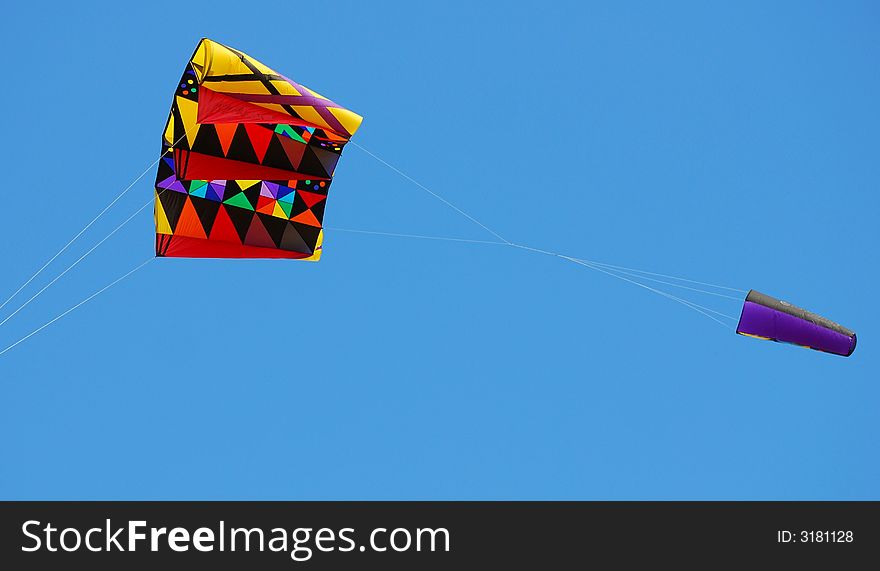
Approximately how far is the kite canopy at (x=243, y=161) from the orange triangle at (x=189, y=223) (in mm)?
19

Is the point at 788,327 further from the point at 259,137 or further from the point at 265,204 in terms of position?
the point at 259,137

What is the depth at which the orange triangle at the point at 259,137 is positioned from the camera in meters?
23.0

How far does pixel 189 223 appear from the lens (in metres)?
23.9

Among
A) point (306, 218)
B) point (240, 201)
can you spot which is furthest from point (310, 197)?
point (240, 201)

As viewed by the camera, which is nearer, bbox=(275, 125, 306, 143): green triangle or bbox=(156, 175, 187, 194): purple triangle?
bbox=(275, 125, 306, 143): green triangle

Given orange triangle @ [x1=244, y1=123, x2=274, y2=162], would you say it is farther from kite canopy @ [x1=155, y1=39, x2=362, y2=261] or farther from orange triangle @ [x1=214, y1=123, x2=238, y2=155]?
orange triangle @ [x1=214, y1=123, x2=238, y2=155]

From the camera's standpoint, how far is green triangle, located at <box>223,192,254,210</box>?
79.2ft

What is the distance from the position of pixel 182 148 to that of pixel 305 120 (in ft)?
7.67

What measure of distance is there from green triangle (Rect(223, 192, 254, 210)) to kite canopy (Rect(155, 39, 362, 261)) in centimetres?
2

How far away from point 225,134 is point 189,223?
210 centimetres

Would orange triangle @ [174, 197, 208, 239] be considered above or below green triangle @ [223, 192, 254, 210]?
below

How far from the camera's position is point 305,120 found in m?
22.2

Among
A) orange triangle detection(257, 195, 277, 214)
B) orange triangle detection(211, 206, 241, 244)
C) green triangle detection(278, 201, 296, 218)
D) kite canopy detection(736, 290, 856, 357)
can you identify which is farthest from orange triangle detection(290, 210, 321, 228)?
kite canopy detection(736, 290, 856, 357)
